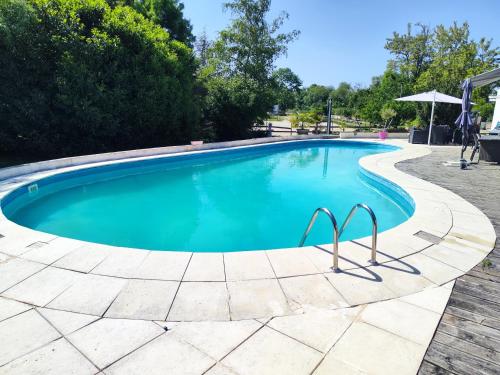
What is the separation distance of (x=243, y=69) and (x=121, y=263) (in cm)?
1777

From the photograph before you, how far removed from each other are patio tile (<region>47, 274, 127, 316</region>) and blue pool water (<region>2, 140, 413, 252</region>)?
1.96 metres

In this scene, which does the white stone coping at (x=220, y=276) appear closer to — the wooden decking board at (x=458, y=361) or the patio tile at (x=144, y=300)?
the patio tile at (x=144, y=300)

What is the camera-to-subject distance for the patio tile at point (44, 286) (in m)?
2.84

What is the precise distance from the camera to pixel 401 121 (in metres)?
24.1

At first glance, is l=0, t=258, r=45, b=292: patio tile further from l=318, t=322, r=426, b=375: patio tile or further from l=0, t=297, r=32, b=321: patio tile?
l=318, t=322, r=426, b=375: patio tile

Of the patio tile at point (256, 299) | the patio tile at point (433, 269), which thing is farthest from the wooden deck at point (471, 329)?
the patio tile at point (256, 299)

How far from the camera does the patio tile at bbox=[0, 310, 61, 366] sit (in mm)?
2203

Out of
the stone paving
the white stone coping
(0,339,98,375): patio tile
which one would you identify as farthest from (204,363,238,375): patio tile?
(0,339,98,375): patio tile

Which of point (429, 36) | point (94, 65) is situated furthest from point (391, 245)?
point (429, 36)

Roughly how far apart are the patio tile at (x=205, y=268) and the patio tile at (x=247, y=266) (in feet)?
0.26

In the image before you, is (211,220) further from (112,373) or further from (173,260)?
(112,373)

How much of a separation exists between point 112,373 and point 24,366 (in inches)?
25.2

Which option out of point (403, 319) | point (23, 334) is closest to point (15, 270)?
point (23, 334)

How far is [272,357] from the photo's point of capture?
85.8 inches
